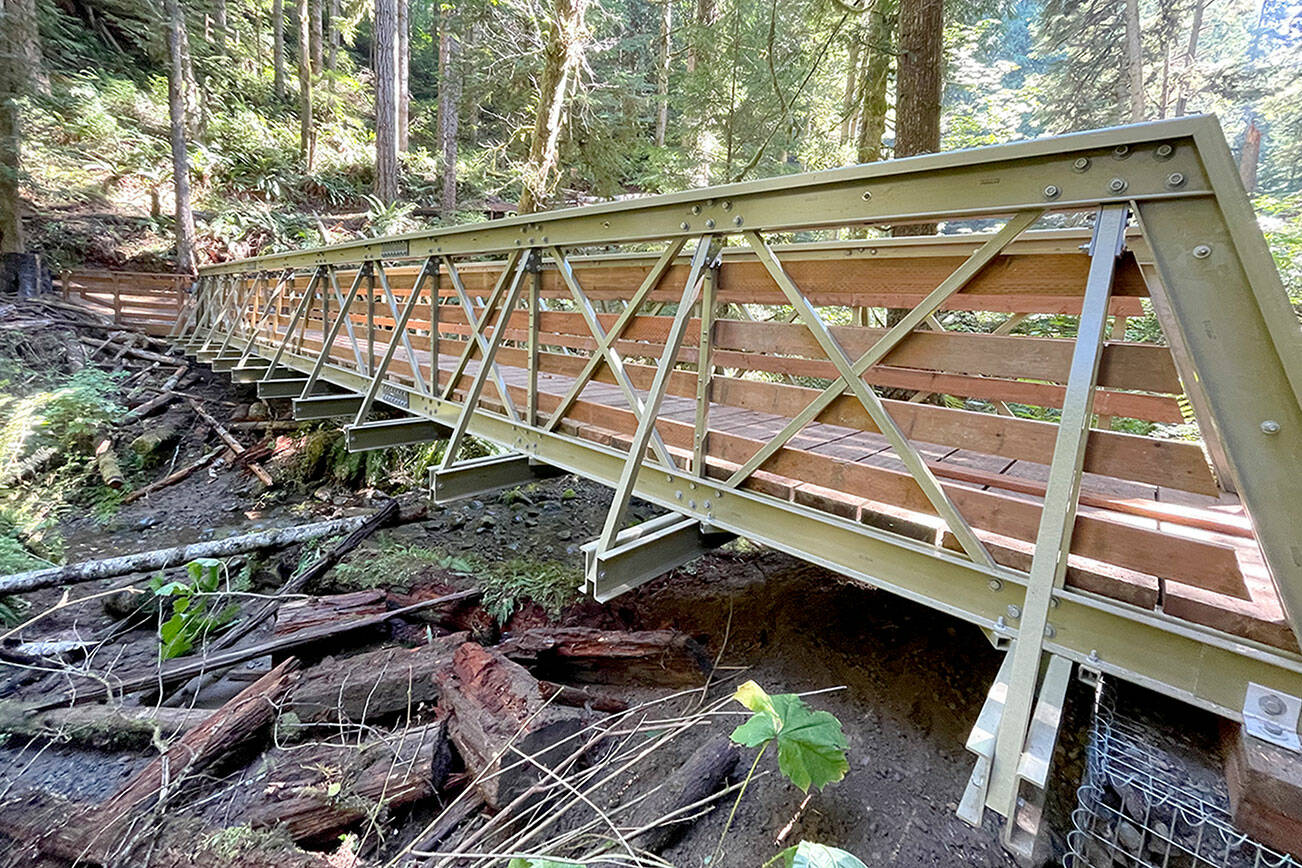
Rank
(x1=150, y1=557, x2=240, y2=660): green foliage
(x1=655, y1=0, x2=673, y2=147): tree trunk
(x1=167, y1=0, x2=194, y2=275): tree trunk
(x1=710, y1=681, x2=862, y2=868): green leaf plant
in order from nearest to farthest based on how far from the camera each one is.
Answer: (x1=710, y1=681, x2=862, y2=868): green leaf plant
(x1=150, y1=557, x2=240, y2=660): green foliage
(x1=655, y1=0, x2=673, y2=147): tree trunk
(x1=167, y1=0, x2=194, y2=275): tree trunk

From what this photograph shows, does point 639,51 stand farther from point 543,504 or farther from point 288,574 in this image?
point 288,574

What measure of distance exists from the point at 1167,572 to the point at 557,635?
301 cm

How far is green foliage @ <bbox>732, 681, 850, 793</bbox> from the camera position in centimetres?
190

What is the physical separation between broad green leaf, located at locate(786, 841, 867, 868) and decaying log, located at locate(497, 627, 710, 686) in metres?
1.82

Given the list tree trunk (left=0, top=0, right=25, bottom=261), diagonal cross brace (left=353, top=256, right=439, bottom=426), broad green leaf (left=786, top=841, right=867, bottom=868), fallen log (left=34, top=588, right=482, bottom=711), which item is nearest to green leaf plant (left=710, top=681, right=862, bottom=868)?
broad green leaf (left=786, top=841, right=867, bottom=868)

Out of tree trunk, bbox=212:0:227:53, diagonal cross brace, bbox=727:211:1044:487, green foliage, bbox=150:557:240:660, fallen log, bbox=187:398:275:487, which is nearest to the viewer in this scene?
diagonal cross brace, bbox=727:211:1044:487

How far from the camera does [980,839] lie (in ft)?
7.13

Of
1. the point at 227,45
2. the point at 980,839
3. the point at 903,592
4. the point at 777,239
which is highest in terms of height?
the point at 227,45

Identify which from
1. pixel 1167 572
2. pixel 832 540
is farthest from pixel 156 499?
pixel 1167 572

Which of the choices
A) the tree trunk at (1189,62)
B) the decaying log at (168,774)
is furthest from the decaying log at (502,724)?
the tree trunk at (1189,62)

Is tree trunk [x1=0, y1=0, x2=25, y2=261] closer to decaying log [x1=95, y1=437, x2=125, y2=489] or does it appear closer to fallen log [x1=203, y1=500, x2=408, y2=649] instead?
decaying log [x1=95, y1=437, x2=125, y2=489]

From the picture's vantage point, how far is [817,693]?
291 centimetres

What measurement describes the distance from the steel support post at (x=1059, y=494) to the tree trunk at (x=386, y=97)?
1626 cm

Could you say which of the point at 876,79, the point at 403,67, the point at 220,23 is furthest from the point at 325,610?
the point at 220,23
